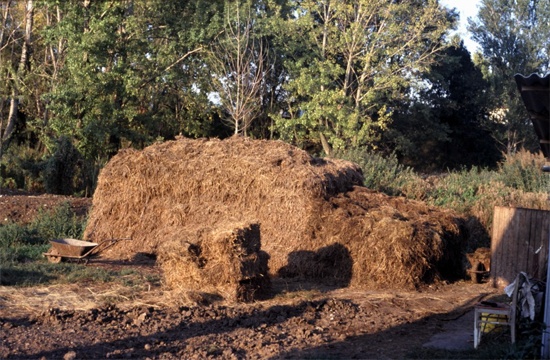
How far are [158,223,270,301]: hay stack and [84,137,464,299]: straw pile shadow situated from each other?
0.01 meters

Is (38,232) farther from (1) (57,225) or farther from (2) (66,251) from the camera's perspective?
(2) (66,251)

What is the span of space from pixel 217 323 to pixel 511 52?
33294 mm

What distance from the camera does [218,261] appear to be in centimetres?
987

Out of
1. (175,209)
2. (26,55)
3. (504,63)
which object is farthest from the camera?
(504,63)

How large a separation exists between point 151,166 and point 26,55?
46.3ft

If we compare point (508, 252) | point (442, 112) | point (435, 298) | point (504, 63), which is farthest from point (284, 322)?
point (504, 63)

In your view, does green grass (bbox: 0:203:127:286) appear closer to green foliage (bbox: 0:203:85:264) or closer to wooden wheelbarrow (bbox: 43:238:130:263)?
green foliage (bbox: 0:203:85:264)

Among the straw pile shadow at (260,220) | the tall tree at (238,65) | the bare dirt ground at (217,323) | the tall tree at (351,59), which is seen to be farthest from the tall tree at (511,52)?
the bare dirt ground at (217,323)

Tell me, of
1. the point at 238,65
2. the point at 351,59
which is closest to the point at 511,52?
the point at 351,59

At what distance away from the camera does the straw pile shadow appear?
32.8ft

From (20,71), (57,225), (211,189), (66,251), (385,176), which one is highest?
(20,71)

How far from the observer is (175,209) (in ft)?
45.6

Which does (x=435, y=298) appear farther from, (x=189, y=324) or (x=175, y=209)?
(x=175, y=209)

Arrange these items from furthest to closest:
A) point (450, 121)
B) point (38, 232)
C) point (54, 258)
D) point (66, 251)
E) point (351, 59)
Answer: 1. point (450, 121)
2. point (351, 59)
3. point (38, 232)
4. point (54, 258)
5. point (66, 251)
